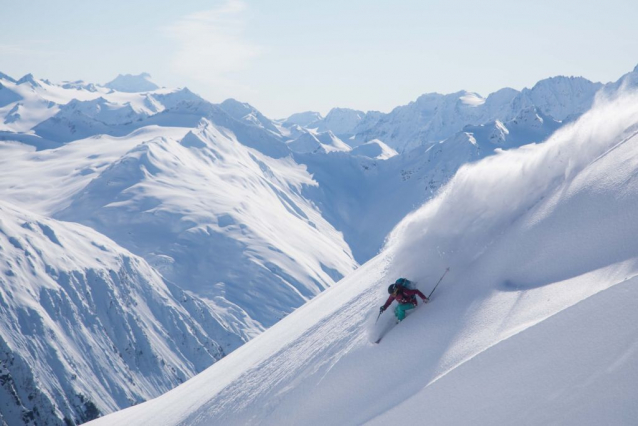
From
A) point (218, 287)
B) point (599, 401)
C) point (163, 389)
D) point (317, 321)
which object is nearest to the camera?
point (599, 401)

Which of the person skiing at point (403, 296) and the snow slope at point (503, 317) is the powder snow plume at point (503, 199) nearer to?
the snow slope at point (503, 317)

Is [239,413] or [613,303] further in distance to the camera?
[239,413]

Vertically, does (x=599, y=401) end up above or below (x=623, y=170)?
below

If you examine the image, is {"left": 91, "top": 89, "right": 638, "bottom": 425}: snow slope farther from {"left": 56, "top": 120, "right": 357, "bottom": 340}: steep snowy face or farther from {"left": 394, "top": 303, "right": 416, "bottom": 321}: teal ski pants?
{"left": 56, "top": 120, "right": 357, "bottom": 340}: steep snowy face

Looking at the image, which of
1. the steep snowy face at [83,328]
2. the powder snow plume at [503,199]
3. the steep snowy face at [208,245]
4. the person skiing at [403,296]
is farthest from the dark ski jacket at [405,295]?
the steep snowy face at [208,245]

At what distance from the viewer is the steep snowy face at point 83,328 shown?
109m

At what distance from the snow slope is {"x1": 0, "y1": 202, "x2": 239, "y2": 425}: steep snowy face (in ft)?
349

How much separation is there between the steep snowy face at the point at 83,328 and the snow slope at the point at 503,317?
10633cm

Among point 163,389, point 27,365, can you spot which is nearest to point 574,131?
point 27,365

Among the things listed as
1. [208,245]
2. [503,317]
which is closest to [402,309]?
[503,317]

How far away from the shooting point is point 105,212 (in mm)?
180750

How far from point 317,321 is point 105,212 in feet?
580

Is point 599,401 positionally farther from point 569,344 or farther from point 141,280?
point 141,280

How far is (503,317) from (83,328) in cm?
13093
